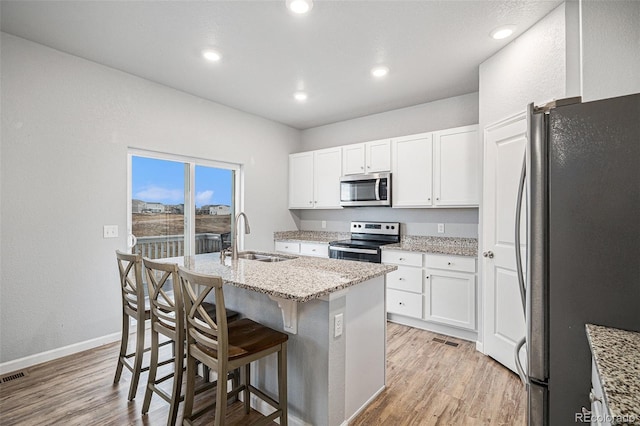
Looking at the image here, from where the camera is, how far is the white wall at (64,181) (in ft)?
8.22

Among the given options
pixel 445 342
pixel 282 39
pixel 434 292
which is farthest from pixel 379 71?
pixel 445 342

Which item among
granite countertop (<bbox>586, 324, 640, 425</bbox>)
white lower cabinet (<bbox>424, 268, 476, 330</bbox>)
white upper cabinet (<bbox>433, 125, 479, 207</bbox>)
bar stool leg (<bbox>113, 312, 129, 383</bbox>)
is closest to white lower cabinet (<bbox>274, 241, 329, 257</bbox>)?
white lower cabinet (<bbox>424, 268, 476, 330</bbox>)

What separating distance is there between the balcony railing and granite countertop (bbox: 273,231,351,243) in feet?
3.33

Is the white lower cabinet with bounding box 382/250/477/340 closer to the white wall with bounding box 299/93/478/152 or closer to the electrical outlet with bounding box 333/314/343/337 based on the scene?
the white wall with bounding box 299/93/478/152

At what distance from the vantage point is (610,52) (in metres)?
1.78

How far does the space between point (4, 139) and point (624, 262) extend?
3903 millimetres

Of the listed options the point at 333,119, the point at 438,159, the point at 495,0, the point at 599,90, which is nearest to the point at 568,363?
the point at 599,90

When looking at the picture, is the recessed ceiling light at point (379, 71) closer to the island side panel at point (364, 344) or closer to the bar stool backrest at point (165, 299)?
the island side panel at point (364, 344)

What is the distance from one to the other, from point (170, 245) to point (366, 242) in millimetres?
2482

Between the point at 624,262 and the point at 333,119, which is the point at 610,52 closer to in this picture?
the point at 624,262

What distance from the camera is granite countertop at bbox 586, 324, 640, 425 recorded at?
65cm

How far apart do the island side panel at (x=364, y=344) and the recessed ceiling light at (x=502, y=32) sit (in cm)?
211

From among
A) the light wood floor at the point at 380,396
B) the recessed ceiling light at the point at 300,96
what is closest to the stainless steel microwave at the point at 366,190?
the recessed ceiling light at the point at 300,96

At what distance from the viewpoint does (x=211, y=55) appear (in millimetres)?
2773
